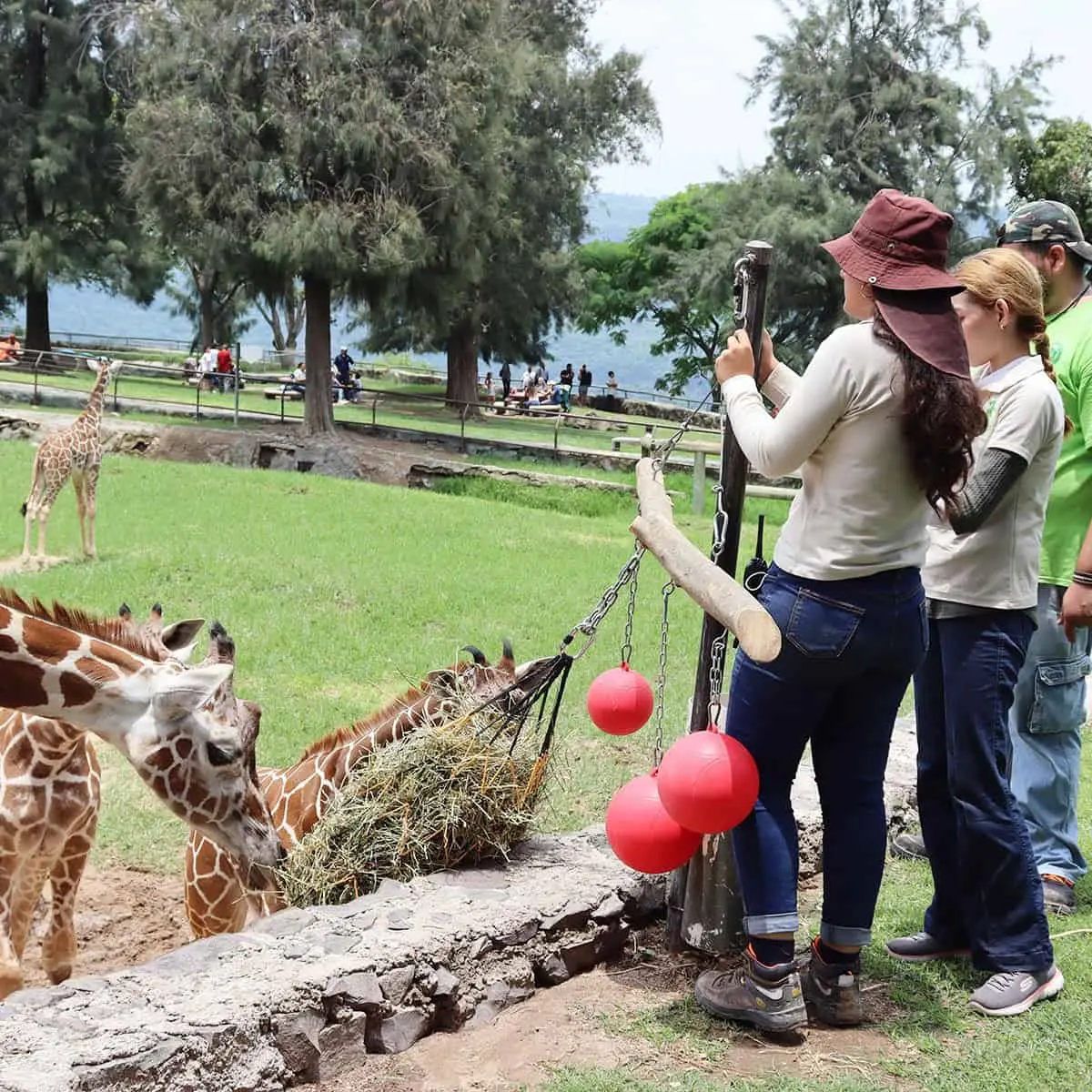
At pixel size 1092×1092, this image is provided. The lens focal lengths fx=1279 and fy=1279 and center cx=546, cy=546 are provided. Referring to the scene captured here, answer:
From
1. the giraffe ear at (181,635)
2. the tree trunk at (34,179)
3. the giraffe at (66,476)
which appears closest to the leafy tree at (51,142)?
the tree trunk at (34,179)

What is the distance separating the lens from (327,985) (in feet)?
11.8

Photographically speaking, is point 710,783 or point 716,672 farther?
point 716,672

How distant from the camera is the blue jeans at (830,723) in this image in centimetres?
351

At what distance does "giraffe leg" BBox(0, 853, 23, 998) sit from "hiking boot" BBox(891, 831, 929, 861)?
3.48m

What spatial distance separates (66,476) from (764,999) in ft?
37.5

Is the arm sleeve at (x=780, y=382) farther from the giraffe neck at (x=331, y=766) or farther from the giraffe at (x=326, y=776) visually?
the giraffe neck at (x=331, y=766)

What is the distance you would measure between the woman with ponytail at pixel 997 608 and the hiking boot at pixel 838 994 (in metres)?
0.42

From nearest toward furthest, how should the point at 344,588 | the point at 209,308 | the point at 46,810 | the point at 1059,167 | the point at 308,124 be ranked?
the point at 46,810
the point at 344,588
the point at 308,124
the point at 1059,167
the point at 209,308

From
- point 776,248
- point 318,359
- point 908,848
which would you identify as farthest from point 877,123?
point 908,848

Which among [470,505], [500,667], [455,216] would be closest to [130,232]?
[455,216]

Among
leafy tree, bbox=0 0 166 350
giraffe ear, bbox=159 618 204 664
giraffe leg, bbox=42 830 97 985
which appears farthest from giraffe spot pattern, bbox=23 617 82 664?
leafy tree, bbox=0 0 166 350

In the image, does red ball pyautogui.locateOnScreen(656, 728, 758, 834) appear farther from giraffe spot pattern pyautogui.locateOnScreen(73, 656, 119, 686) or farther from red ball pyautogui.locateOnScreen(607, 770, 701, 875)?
giraffe spot pattern pyautogui.locateOnScreen(73, 656, 119, 686)

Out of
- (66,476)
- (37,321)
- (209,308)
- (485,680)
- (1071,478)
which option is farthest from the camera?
(209,308)

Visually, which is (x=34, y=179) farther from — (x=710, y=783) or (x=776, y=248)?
(x=710, y=783)
